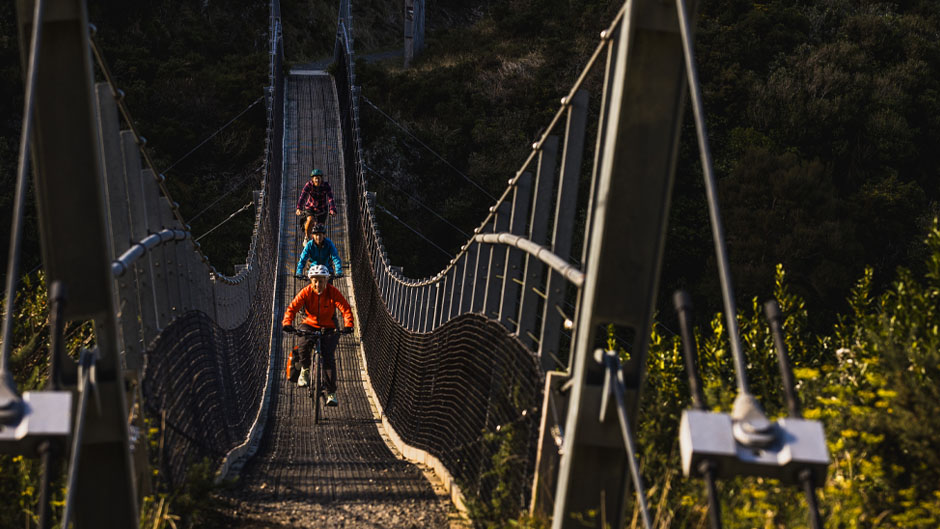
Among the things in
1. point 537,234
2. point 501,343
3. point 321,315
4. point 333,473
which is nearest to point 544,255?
point 537,234

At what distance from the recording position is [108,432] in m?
3.47

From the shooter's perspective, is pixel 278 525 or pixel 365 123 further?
pixel 365 123

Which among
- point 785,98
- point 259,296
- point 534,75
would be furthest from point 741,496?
point 534,75

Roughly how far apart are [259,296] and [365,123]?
1934cm

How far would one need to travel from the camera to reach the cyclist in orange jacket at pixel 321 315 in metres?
8.74

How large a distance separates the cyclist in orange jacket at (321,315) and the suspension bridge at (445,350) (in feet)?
2.85

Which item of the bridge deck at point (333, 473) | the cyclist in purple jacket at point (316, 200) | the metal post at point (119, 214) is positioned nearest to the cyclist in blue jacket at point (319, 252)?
the bridge deck at point (333, 473)

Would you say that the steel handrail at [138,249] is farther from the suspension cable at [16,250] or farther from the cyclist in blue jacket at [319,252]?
the cyclist in blue jacket at [319,252]

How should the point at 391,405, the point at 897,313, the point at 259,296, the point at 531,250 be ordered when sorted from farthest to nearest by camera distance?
the point at 259,296 < the point at 391,405 < the point at 897,313 < the point at 531,250

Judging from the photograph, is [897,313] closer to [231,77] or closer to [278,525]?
[278,525]

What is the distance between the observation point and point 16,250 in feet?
9.47

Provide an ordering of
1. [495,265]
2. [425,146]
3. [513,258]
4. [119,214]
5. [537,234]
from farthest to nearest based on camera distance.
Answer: [425,146]
[495,265]
[513,258]
[537,234]
[119,214]

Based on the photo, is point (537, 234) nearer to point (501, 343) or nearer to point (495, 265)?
point (501, 343)

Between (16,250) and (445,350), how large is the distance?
4581 mm
